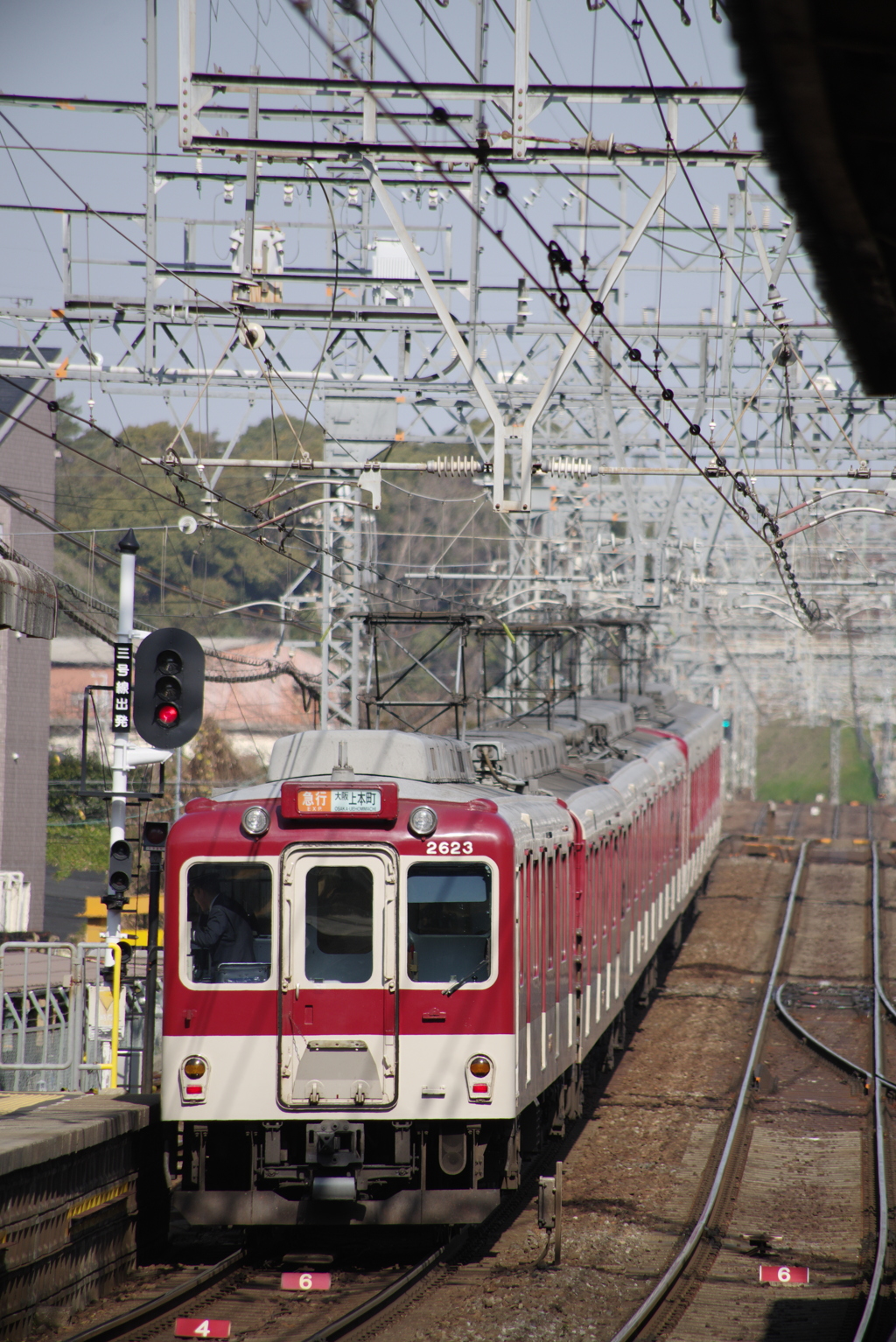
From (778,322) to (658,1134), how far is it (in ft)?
21.6

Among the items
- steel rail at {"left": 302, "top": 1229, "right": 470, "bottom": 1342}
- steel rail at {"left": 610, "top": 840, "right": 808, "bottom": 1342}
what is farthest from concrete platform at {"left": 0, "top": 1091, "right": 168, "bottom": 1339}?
steel rail at {"left": 610, "top": 840, "right": 808, "bottom": 1342}

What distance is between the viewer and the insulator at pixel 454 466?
34.5 ft

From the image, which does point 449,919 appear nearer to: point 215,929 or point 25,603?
point 215,929

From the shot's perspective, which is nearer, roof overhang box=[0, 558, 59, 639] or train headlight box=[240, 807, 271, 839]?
train headlight box=[240, 807, 271, 839]

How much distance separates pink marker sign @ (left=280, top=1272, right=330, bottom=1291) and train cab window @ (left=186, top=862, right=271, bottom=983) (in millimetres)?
1574

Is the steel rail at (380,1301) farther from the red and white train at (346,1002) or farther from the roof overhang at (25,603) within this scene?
the roof overhang at (25,603)

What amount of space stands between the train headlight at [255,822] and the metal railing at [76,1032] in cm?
162

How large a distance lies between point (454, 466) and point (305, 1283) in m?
5.48

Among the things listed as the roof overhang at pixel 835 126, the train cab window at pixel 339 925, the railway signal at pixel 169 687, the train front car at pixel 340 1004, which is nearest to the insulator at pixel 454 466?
the railway signal at pixel 169 687

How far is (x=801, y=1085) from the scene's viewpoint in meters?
14.2

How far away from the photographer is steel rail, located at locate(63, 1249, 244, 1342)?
666 cm

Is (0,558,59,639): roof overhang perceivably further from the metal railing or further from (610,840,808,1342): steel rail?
(610,840,808,1342): steel rail

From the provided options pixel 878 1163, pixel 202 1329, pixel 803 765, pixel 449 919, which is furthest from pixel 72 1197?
pixel 803 765

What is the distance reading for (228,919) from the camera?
323 inches
